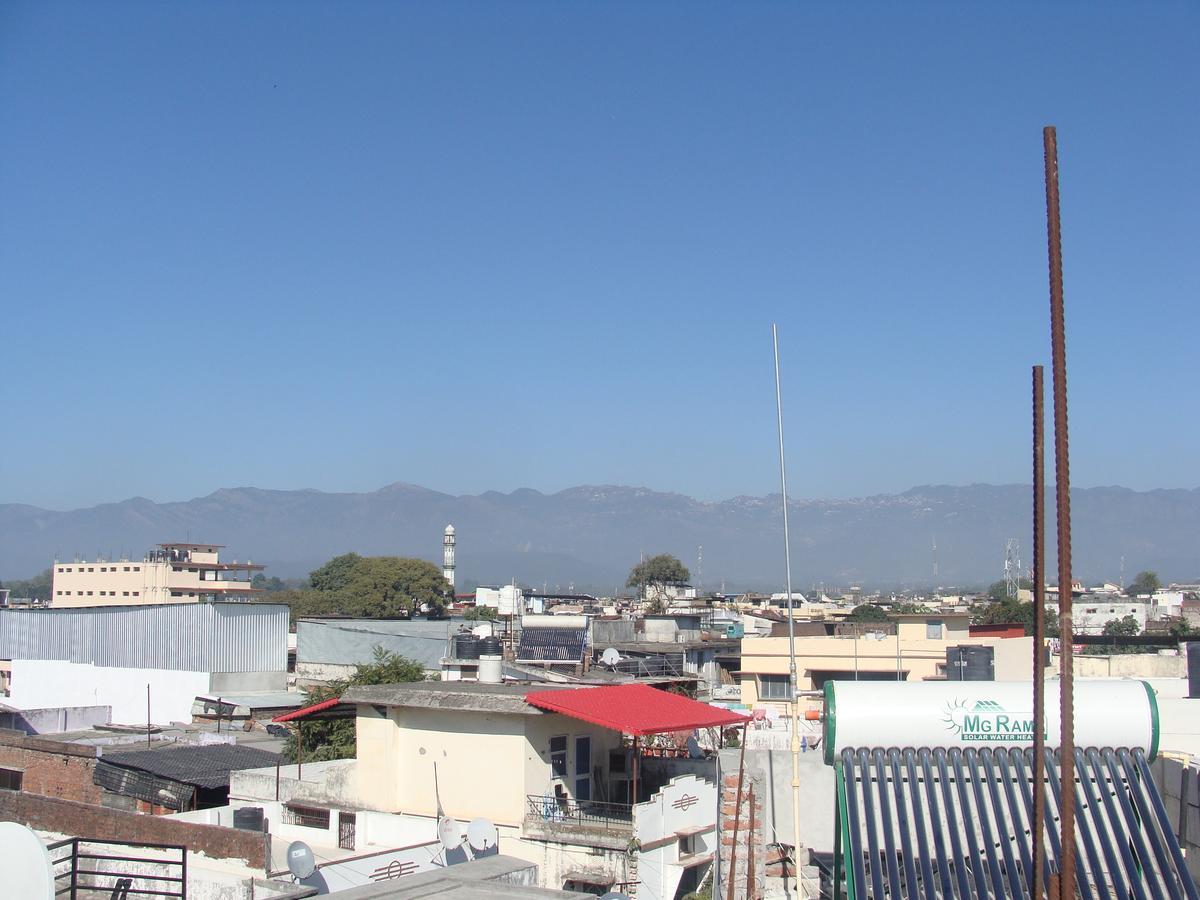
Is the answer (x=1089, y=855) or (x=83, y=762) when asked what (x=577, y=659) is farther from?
(x=1089, y=855)

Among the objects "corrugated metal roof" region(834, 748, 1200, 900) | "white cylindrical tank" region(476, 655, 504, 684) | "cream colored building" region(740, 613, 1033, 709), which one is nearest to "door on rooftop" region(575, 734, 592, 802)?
"white cylindrical tank" region(476, 655, 504, 684)

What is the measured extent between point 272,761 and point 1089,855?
70.4ft

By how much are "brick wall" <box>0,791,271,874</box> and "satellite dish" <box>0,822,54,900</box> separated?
972cm

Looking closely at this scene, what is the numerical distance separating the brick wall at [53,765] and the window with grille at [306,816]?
16.5ft

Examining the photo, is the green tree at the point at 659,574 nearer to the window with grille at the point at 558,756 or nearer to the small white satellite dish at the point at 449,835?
the window with grille at the point at 558,756

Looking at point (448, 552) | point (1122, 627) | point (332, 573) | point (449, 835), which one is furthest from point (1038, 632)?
point (448, 552)

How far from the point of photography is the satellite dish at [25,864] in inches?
322

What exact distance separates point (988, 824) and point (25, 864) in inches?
302

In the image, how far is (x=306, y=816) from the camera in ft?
74.4

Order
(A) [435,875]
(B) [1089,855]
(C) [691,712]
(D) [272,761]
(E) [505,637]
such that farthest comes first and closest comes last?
(E) [505,637] < (D) [272,761] < (C) [691,712] < (B) [1089,855] < (A) [435,875]

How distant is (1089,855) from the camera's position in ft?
31.5

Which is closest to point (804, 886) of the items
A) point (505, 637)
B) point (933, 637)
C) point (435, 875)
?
point (435, 875)

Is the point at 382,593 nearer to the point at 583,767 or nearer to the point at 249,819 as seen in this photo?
the point at 583,767

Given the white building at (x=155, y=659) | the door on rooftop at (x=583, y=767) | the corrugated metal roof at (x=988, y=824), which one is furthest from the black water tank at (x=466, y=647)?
the corrugated metal roof at (x=988, y=824)
